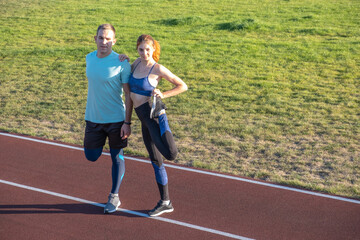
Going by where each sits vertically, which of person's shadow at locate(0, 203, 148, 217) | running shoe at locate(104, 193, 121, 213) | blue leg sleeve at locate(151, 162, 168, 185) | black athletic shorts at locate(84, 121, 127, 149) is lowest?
person's shadow at locate(0, 203, 148, 217)

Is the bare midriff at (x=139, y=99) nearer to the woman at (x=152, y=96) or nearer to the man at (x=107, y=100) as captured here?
the woman at (x=152, y=96)

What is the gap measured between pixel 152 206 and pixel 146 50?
2251 millimetres

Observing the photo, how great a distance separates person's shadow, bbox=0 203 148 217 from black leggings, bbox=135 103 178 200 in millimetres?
613

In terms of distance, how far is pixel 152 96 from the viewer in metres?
5.83

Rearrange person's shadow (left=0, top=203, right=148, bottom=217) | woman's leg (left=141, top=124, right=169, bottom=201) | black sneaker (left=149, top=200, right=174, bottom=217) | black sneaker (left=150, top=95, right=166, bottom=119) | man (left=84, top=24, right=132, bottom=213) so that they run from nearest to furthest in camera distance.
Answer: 1. black sneaker (left=150, top=95, right=166, bottom=119)
2. man (left=84, top=24, right=132, bottom=213)
3. woman's leg (left=141, top=124, right=169, bottom=201)
4. black sneaker (left=149, top=200, right=174, bottom=217)
5. person's shadow (left=0, top=203, right=148, bottom=217)

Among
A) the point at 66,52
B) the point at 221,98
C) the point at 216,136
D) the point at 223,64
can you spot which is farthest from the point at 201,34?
the point at 216,136

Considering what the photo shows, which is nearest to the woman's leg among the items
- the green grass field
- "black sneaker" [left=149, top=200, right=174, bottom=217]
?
"black sneaker" [left=149, top=200, right=174, bottom=217]

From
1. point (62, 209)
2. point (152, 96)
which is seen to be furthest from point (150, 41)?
point (62, 209)

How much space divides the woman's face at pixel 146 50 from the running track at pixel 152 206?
216cm

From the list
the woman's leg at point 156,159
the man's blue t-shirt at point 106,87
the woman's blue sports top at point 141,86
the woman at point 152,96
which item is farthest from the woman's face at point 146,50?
the woman's leg at point 156,159

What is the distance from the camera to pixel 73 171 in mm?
7906

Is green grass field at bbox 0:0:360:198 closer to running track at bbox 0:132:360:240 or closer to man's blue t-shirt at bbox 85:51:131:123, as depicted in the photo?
running track at bbox 0:132:360:240

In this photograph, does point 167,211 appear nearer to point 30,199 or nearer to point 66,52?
point 30,199

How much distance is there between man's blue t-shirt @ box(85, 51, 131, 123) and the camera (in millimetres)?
5969
